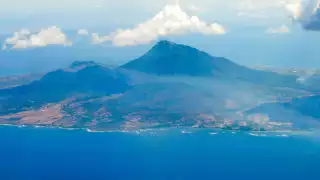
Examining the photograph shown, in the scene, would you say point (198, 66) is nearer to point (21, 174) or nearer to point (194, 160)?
point (194, 160)

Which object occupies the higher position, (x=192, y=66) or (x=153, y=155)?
(x=192, y=66)

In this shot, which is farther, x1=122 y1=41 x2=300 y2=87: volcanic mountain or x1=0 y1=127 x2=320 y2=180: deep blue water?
x1=122 y1=41 x2=300 y2=87: volcanic mountain

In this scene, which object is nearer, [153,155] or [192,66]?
[153,155]

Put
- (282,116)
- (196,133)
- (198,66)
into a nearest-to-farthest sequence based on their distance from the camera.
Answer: (196,133) < (282,116) < (198,66)

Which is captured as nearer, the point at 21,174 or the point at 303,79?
the point at 21,174

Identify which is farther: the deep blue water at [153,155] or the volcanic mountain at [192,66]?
the volcanic mountain at [192,66]

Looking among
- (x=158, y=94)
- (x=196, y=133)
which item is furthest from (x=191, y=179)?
(x=158, y=94)

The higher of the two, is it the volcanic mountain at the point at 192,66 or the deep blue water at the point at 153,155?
the volcanic mountain at the point at 192,66

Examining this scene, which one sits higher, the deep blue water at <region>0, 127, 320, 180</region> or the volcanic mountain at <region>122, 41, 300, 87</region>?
the volcanic mountain at <region>122, 41, 300, 87</region>
